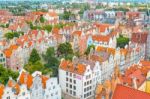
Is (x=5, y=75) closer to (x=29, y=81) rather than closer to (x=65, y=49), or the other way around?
(x=29, y=81)

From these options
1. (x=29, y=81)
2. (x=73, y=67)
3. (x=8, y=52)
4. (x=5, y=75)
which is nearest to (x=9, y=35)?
(x=8, y=52)

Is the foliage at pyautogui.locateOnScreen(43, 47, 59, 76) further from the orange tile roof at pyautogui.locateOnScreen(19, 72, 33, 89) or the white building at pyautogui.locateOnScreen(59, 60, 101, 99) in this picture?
the orange tile roof at pyautogui.locateOnScreen(19, 72, 33, 89)

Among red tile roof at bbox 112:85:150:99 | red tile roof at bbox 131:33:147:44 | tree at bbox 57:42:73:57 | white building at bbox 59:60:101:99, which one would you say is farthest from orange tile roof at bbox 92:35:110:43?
red tile roof at bbox 112:85:150:99

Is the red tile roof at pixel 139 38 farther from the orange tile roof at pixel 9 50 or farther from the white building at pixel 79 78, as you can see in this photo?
the orange tile roof at pixel 9 50

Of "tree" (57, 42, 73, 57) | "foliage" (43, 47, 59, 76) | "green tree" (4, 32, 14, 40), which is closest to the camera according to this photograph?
"foliage" (43, 47, 59, 76)

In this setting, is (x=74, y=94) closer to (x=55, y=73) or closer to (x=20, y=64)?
(x=55, y=73)

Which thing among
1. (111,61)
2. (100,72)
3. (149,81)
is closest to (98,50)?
(111,61)

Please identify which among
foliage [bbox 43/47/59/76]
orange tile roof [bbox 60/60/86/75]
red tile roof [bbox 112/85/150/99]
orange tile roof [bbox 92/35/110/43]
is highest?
red tile roof [bbox 112/85/150/99]

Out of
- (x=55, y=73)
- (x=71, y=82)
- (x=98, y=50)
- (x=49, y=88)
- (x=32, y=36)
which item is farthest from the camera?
(x=32, y=36)
